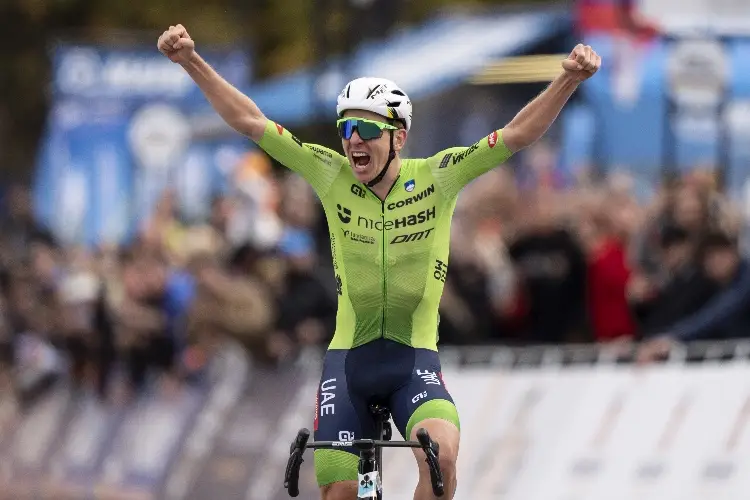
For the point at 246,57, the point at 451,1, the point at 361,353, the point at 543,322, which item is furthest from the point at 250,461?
the point at 451,1

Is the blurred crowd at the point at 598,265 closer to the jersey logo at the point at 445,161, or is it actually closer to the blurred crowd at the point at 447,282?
the blurred crowd at the point at 447,282

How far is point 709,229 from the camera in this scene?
1417 centimetres

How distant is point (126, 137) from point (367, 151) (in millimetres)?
14577

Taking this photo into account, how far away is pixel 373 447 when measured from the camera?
9.80 metres

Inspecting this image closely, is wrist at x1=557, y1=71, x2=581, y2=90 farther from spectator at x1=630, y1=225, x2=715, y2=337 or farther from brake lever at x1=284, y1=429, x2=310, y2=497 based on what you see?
spectator at x1=630, y1=225, x2=715, y2=337

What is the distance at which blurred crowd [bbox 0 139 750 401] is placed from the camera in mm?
14539

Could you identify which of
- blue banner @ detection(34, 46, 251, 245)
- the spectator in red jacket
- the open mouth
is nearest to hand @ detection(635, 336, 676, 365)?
the spectator in red jacket

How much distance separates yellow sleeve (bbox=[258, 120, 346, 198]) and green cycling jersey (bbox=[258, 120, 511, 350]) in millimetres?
58

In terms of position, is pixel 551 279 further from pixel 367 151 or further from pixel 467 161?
pixel 367 151

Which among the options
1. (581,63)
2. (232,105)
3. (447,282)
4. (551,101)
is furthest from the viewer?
(447,282)

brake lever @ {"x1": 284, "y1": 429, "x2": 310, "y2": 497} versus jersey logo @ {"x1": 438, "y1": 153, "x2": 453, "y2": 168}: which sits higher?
jersey logo @ {"x1": 438, "y1": 153, "x2": 453, "y2": 168}

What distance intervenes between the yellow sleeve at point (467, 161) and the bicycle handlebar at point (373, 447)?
1.61 metres

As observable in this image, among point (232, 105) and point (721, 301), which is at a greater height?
point (232, 105)

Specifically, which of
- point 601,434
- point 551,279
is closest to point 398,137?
point 601,434
